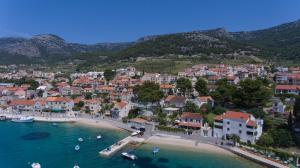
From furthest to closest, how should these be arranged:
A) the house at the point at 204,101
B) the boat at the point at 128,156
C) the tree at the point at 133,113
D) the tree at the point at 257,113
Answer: the tree at the point at 133,113 → the house at the point at 204,101 → the tree at the point at 257,113 → the boat at the point at 128,156

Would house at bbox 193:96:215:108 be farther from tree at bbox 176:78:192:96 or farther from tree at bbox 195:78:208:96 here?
tree at bbox 176:78:192:96

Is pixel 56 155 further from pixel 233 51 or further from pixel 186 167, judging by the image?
pixel 233 51

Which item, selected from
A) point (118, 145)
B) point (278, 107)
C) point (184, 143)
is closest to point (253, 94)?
point (278, 107)

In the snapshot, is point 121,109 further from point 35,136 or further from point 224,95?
point 224,95

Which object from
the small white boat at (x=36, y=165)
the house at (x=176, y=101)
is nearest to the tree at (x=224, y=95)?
the house at (x=176, y=101)

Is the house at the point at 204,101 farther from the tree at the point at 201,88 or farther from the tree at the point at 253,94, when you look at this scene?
the tree at the point at 253,94
